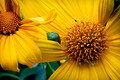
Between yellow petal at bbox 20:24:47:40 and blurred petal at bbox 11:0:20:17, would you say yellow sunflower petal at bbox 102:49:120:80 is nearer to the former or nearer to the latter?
yellow petal at bbox 20:24:47:40

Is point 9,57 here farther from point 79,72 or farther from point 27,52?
point 79,72

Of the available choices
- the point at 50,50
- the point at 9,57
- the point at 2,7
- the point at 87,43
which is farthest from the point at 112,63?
the point at 2,7

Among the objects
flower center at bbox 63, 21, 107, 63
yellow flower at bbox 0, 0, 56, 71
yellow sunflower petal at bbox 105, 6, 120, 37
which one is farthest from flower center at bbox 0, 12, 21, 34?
yellow sunflower petal at bbox 105, 6, 120, 37

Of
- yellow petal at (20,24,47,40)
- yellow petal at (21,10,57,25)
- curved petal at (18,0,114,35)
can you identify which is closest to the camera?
yellow petal at (21,10,57,25)

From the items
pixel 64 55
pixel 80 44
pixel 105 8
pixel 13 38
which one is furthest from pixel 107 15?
pixel 13 38

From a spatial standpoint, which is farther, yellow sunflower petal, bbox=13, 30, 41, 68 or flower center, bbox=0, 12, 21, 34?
flower center, bbox=0, 12, 21, 34

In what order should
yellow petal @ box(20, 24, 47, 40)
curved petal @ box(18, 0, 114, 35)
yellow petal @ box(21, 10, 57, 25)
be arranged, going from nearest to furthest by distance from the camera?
1. yellow petal @ box(21, 10, 57, 25)
2. yellow petal @ box(20, 24, 47, 40)
3. curved petal @ box(18, 0, 114, 35)

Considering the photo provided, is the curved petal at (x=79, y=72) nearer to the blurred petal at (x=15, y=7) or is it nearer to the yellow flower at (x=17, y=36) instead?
the yellow flower at (x=17, y=36)
